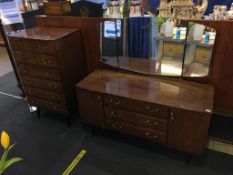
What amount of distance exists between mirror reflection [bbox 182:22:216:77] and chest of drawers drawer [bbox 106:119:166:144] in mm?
588

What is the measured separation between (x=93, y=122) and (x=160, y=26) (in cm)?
109

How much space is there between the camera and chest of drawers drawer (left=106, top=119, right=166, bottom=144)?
5.63 feet

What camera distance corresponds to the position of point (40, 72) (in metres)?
2.04

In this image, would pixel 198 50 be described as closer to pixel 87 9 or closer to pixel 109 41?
pixel 109 41

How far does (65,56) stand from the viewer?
1.94 m

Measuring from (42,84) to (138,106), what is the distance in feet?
3.49

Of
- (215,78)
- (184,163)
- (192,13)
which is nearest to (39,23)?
(192,13)

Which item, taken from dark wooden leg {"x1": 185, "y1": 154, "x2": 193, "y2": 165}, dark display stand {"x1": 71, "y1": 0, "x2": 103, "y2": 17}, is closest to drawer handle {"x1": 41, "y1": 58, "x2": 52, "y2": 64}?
dark display stand {"x1": 71, "y1": 0, "x2": 103, "y2": 17}

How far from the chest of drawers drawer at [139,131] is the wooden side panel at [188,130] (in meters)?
0.07

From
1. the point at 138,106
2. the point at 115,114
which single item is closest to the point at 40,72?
the point at 115,114

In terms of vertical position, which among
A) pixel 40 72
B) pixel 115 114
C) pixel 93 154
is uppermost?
pixel 40 72

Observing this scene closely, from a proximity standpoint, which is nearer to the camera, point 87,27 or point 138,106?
point 138,106

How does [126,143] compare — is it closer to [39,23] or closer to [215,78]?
[215,78]

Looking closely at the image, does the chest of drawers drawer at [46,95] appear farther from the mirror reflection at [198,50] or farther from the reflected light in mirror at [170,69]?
the mirror reflection at [198,50]
